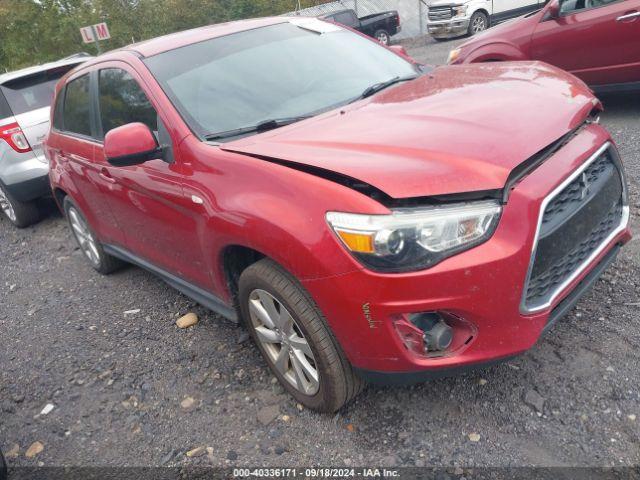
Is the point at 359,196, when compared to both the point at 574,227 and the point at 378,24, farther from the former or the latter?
the point at 378,24

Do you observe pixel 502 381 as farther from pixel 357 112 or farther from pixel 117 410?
pixel 117 410

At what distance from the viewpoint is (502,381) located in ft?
8.61

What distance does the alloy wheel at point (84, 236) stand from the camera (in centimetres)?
464

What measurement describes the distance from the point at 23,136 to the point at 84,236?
210 cm

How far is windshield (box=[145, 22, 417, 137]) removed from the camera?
290 centimetres

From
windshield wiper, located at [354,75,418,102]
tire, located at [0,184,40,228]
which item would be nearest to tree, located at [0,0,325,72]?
tire, located at [0,184,40,228]

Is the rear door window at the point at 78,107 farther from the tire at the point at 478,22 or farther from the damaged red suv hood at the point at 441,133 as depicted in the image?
the tire at the point at 478,22

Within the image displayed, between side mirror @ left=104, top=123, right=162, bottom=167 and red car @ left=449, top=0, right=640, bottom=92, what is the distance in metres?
4.86

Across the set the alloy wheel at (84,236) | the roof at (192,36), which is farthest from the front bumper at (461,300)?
the alloy wheel at (84,236)

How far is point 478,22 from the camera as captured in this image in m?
16.2

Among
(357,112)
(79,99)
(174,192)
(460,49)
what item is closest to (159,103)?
(174,192)

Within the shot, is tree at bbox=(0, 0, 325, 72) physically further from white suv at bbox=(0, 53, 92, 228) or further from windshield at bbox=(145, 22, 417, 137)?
windshield at bbox=(145, 22, 417, 137)

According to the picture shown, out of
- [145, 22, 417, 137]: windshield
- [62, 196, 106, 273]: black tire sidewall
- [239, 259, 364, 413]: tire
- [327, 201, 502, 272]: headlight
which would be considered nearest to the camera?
[327, 201, 502, 272]: headlight

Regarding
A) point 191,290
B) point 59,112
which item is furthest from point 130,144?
point 59,112
